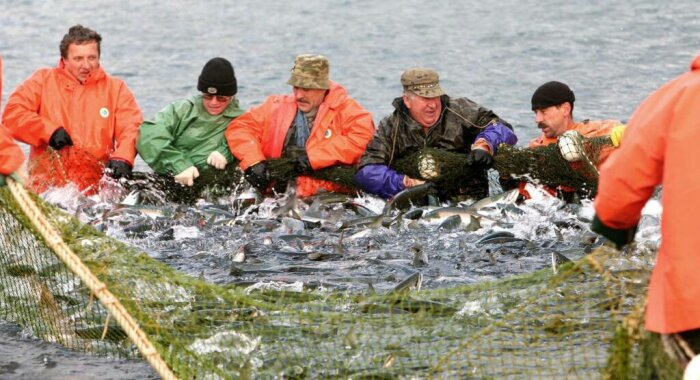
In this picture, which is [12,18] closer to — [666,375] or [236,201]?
[236,201]

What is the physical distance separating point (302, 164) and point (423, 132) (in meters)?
1.29

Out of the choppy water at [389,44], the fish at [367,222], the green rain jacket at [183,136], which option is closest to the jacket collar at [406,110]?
the fish at [367,222]

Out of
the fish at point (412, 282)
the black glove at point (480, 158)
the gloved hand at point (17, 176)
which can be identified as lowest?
the fish at point (412, 282)

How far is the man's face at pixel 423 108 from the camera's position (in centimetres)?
1159

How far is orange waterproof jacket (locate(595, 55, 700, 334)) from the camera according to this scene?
14.4 ft

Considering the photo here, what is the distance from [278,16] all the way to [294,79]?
17.7 metres

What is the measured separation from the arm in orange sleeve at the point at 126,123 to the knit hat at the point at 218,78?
2.76 feet

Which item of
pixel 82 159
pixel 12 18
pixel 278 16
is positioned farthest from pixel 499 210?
pixel 12 18

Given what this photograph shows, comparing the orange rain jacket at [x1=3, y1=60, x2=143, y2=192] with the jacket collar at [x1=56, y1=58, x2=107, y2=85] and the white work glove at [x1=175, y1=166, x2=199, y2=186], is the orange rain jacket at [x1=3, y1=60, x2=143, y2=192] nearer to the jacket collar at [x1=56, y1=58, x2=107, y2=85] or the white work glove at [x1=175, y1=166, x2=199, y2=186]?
the jacket collar at [x1=56, y1=58, x2=107, y2=85]

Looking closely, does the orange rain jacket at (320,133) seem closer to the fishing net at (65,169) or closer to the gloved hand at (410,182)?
the gloved hand at (410,182)

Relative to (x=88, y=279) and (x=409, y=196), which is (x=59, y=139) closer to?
(x=409, y=196)

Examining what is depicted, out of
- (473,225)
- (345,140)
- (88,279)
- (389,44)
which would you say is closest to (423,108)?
(345,140)

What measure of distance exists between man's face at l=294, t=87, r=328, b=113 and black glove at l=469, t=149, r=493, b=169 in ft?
5.79

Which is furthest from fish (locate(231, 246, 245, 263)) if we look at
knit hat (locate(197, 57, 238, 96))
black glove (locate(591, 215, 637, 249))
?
black glove (locate(591, 215, 637, 249))
